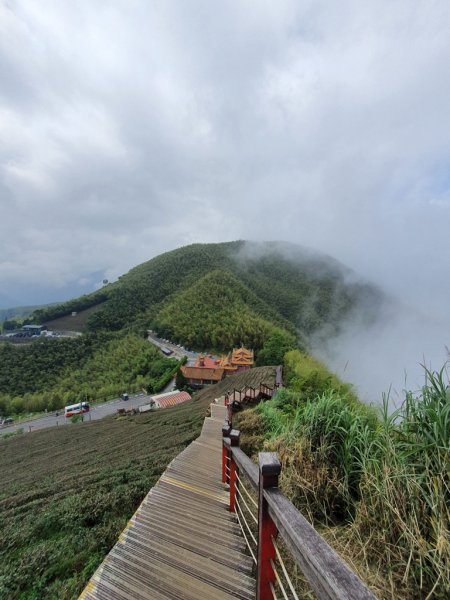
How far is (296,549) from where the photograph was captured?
0.99 m

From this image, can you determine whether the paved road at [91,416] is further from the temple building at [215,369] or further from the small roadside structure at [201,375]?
the temple building at [215,369]

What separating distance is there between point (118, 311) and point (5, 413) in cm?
2484

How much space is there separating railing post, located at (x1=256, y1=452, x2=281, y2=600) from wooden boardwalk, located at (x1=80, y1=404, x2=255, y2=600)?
580mm

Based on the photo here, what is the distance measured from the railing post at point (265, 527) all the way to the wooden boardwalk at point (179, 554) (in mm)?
580

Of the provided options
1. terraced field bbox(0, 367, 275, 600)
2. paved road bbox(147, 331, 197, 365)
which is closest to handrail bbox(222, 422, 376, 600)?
terraced field bbox(0, 367, 275, 600)

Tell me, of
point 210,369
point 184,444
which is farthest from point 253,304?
point 184,444

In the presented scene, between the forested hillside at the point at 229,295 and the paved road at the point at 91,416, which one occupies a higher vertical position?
the forested hillside at the point at 229,295

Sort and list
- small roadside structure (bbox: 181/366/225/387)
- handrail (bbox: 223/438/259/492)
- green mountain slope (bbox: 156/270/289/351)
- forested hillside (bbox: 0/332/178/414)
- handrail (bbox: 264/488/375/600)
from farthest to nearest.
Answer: green mountain slope (bbox: 156/270/289/351) → small roadside structure (bbox: 181/366/225/387) → forested hillside (bbox: 0/332/178/414) → handrail (bbox: 223/438/259/492) → handrail (bbox: 264/488/375/600)

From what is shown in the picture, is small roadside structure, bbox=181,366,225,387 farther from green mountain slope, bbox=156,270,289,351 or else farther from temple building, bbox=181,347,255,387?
green mountain slope, bbox=156,270,289,351

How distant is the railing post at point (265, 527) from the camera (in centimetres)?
137

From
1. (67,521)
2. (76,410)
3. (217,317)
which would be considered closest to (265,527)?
(67,521)

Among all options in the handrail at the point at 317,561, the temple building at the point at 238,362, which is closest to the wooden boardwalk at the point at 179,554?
the handrail at the point at 317,561

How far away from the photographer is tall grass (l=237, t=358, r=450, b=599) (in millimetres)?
1342

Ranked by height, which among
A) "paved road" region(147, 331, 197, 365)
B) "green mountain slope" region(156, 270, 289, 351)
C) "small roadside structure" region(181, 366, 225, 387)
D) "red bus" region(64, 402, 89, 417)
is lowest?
"red bus" region(64, 402, 89, 417)
